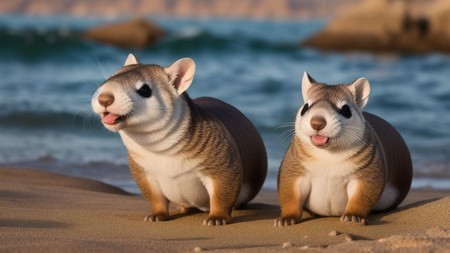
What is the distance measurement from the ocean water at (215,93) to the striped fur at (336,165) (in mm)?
731

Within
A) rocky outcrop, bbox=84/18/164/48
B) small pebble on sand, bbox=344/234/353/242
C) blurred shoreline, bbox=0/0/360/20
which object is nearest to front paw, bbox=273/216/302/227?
small pebble on sand, bbox=344/234/353/242

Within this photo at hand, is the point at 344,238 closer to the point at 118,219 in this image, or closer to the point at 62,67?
the point at 118,219

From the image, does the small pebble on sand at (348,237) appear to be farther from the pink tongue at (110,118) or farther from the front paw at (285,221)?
the pink tongue at (110,118)

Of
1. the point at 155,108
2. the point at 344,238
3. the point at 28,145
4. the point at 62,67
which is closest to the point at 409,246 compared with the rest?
the point at 344,238

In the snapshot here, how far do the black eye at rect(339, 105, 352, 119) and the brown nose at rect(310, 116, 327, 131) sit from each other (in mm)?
247

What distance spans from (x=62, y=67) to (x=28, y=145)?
15917 mm

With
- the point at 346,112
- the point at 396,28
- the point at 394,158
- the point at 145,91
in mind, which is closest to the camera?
the point at 346,112

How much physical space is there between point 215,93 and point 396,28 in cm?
2583

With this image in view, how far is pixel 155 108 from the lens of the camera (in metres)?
7.24

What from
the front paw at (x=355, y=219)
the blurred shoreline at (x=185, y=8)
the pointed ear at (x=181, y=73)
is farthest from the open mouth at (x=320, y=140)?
the blurred shoreline at (x=185, y=8)

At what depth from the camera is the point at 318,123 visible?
6.86 metres

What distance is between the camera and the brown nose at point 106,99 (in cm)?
692

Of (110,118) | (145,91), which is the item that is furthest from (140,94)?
(110,118)

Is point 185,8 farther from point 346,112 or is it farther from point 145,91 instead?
point 346,112
